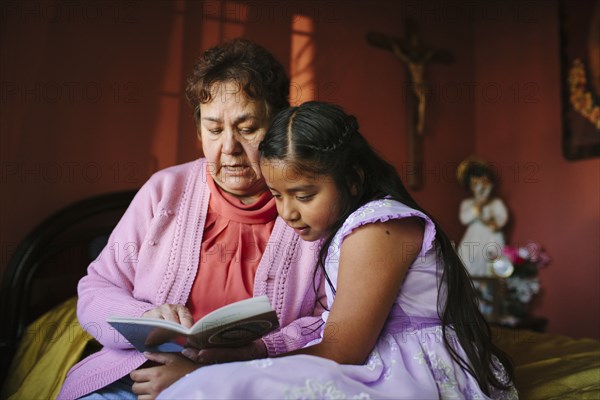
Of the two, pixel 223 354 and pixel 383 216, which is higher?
pixel 383 216

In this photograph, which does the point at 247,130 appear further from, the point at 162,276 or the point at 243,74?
the point at 162,276

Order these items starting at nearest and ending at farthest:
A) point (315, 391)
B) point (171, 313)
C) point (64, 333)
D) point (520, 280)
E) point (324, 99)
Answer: point (315, 391) → point (171, 313) → point (64, 333) → point (324, 99) → point (520, 280)

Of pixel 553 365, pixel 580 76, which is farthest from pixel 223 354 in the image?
pixel 580 76

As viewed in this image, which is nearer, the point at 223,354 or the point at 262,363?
the point at 262,363

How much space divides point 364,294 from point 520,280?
125 inches

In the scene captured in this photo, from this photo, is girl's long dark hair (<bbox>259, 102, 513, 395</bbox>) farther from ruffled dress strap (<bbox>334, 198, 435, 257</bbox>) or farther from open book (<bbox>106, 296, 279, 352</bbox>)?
open book (<bbox>106, 296, 279, 352</bbox>)

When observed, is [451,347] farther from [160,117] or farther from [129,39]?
[129,39]

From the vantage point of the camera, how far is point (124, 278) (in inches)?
68.1

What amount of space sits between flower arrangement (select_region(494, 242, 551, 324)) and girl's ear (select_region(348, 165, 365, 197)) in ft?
9.06

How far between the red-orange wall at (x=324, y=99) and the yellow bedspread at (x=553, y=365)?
6.10 feet

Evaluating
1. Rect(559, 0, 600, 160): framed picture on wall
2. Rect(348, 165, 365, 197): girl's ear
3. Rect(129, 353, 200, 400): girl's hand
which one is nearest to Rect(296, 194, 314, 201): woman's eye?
Rect(348, 165, 365, 197): girl's ear

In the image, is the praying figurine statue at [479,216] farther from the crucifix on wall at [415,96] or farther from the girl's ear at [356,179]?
the girl's ear at [356,179]

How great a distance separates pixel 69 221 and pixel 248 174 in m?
1.17

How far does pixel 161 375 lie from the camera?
121 centimetres
